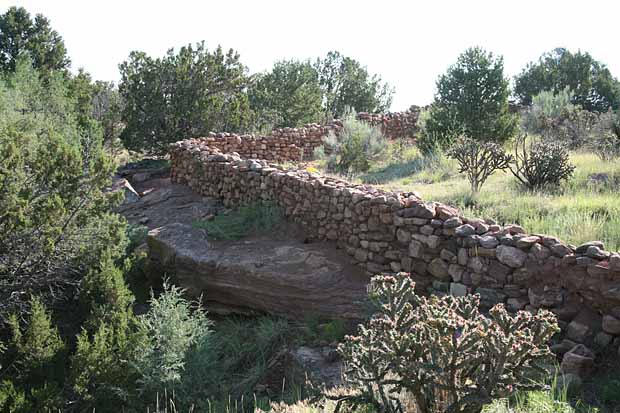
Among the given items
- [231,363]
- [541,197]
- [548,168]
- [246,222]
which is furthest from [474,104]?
[231,363]

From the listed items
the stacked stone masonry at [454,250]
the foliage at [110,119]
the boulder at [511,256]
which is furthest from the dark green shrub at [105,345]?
the foliage at [110,119]

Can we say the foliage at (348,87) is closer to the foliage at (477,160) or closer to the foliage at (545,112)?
the foliage at (545,112)

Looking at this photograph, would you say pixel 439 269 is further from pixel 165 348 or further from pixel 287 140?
pixel 287 140

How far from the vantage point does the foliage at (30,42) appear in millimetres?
19188

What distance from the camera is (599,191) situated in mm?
7918

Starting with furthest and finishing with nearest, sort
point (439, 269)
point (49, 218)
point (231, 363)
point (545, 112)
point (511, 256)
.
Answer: point (545, 112) → point (49, 218) → point (231, 363) → point (439, 269) → point (511, 256)

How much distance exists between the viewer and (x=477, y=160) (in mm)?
9281

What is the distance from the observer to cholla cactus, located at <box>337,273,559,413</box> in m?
3.43

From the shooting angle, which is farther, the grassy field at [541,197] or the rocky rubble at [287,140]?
the rocky rubble at [287,140]

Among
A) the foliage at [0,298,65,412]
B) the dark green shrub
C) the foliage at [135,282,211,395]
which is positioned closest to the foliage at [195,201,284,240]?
the dark green shrub

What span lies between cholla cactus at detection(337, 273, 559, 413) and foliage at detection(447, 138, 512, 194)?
198 inches

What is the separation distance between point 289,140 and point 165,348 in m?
8.66

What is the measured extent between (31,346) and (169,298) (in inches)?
61.9

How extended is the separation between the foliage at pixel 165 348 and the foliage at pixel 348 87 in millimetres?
20161
